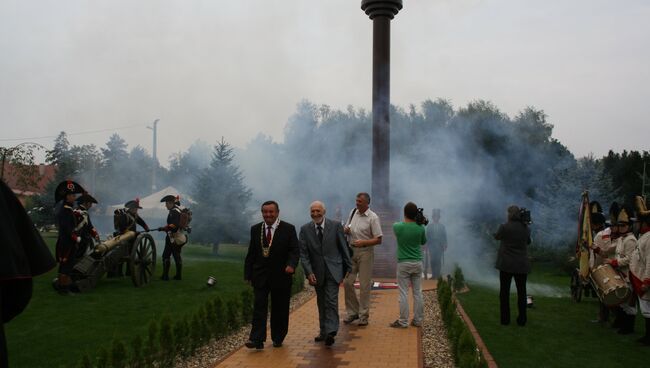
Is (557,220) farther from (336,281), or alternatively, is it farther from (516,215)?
(336,281)

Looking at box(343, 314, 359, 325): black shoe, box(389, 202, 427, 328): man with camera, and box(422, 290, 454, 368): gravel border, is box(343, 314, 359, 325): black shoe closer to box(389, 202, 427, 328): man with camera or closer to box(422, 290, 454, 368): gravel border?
box(389, 202, 427, 328): man with camera

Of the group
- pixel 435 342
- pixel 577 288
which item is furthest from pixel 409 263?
pixel 577 288

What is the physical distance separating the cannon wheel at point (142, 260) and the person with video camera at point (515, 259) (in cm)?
672

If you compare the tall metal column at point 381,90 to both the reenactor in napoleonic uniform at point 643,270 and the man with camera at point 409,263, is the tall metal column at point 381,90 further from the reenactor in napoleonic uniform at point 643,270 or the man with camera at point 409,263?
the reenactor in napoleonic uniform at point 643,270

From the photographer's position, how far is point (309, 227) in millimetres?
7223

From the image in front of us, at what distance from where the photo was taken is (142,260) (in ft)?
37.0

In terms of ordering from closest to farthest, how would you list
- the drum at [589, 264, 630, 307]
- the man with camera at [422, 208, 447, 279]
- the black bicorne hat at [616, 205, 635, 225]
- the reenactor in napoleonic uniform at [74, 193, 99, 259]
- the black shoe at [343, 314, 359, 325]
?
1. the drum at [589, 264, 630, 307]
2. the black bicorne hat at [616, 205, 635, 225]
3. the black shoe at [343, 314, 359, 325]
4. the reenactor in napoleonic uniform at [74, 193, 99, 259]
5. the man with camera at [422, 208, 447, 279]

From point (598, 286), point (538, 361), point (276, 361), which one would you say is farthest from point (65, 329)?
point (598, 286)

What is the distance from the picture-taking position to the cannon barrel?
1022 cm

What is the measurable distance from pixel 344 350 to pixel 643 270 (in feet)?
12.4

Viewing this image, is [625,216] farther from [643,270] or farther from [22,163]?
[22,163]

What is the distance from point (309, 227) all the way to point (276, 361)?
1763 millimetres

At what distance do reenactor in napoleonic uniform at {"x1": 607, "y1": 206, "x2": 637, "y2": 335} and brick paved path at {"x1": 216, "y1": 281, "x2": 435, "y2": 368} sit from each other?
9.21 ft

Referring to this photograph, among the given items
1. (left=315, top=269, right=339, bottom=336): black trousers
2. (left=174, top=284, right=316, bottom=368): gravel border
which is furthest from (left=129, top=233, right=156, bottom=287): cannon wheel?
(left=315, top=269, right=339, bottom=336): black trousers
